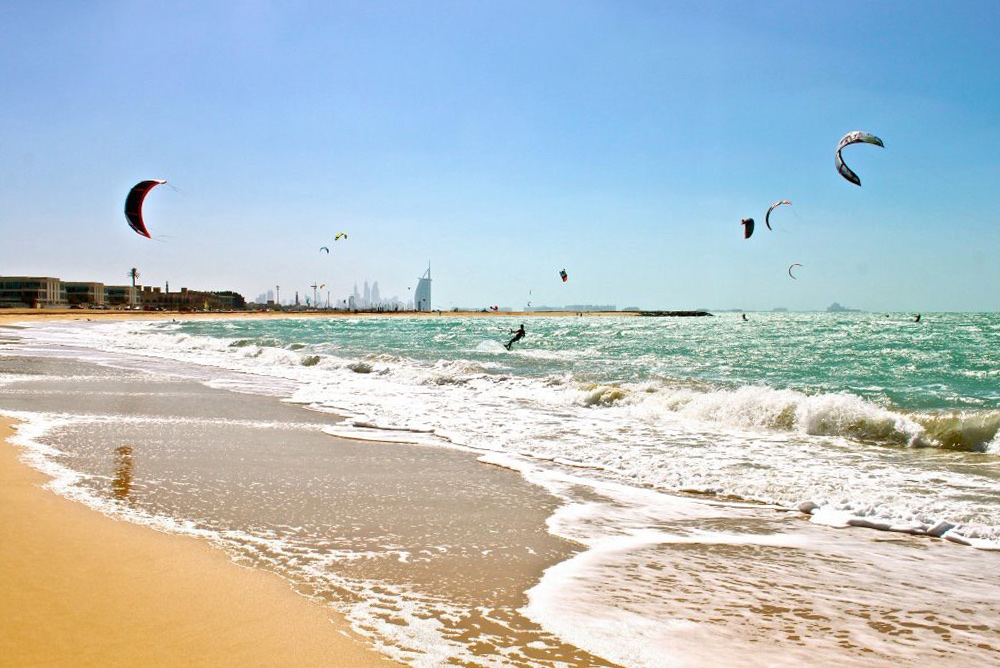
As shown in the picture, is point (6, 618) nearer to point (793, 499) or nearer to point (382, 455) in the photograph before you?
point (382, 455)

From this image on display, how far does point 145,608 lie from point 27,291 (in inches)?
6300

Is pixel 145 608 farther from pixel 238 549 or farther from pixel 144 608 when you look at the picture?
pixel 238 549

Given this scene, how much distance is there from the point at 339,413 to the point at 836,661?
990 cm

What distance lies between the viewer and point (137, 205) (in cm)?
1795

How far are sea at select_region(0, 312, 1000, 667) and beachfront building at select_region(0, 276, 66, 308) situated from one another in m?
144

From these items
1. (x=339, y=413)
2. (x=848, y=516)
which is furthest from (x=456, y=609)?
(x=339, y=413)

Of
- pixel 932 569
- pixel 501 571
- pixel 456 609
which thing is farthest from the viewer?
pixel 932 569

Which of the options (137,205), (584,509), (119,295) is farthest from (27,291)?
(584,509)

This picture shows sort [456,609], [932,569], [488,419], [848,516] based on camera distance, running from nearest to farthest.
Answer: [456,609]
[932,569]
[848,516]
[488,419]

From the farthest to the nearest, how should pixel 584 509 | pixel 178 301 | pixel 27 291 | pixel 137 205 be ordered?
pixel 178 301 → pixel 27 291 → pixel 137 205 → pixel 584 509

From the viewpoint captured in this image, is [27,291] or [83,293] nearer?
[27,291]

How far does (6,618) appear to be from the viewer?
312cm

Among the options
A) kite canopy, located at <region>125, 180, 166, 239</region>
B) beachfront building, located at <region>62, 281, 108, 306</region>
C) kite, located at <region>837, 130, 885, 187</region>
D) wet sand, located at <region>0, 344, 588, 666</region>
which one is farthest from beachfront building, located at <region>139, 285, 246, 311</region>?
wet sand, located at <region>0, 344, 588, 666</region>

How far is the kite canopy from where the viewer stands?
17828mm
